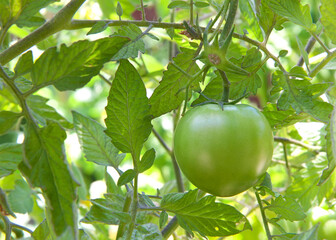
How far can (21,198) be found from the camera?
0.60 metres

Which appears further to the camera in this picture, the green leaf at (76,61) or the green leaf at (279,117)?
the green leaf at (279,117)

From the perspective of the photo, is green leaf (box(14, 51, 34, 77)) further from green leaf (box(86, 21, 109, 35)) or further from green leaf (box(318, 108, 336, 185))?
green leaf (box(318, 108, 336, 185))

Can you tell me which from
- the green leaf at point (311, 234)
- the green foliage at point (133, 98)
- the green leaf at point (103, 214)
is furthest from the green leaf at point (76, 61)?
the green leaf at point (311, 234)

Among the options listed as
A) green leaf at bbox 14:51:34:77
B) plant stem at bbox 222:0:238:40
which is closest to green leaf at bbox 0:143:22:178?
green leaf at bbox 14:51:34:77

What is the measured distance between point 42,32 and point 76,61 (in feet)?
0.32

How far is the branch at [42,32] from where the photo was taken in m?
0.39

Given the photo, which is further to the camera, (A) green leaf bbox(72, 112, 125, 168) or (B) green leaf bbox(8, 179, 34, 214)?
(B) green leaf bbox(8, 179, 34, 214)

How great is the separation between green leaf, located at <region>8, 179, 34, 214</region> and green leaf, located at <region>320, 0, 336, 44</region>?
44 cm

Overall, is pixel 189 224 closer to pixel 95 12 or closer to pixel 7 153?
pixel 7 153

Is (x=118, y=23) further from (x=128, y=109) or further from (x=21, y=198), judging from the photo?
(x=21, y=198)

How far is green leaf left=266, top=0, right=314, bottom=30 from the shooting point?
15.5 inches

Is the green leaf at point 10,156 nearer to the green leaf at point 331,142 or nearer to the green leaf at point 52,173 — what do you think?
the green leaf at point 52,173

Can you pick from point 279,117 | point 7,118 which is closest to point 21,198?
point 7,118

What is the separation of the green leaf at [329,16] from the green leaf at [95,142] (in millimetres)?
236
